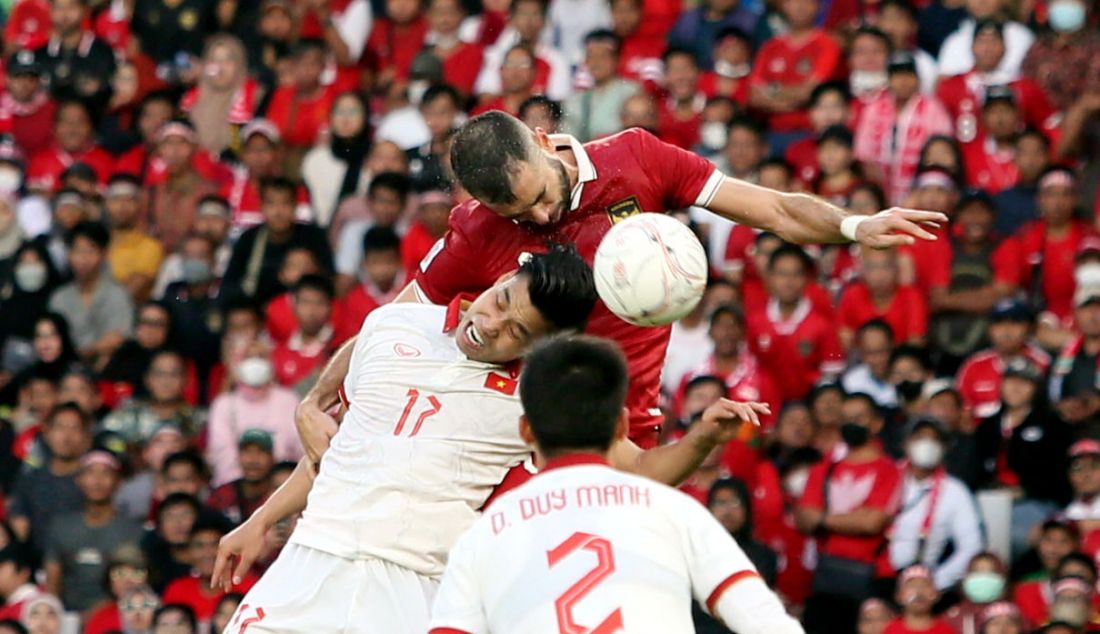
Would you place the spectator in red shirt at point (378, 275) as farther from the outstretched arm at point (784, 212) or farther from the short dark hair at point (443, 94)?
the outstretched arm at point (784, 212)

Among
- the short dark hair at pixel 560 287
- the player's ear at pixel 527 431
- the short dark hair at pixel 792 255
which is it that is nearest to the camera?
the player's ear at pixel 527 431

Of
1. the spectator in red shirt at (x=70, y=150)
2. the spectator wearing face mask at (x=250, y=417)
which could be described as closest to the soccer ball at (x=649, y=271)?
the spectator wearing face mask at (x=250, y=417)

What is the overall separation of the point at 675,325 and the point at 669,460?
19.7ft

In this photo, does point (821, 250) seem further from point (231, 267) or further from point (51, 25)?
point (51, 25)

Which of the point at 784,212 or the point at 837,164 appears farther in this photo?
the point at 837,164

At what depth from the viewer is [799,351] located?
1238cm

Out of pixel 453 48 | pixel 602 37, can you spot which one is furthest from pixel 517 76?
pixel 453 48

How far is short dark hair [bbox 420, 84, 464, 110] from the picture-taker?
14.1 metres

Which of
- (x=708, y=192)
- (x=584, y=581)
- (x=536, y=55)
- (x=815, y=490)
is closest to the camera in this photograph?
(x=584, y=581)

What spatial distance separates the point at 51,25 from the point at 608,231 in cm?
1070

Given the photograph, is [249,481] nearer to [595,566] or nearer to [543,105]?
[543,105]

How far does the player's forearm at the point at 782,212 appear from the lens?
24.7 feet

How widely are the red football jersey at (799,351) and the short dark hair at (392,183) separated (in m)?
2.53

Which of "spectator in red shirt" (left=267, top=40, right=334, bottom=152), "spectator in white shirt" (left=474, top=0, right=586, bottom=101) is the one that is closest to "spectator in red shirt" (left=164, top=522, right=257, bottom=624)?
"spectator in red shirt" (left=267, top=40, right=334, bottom=152)
